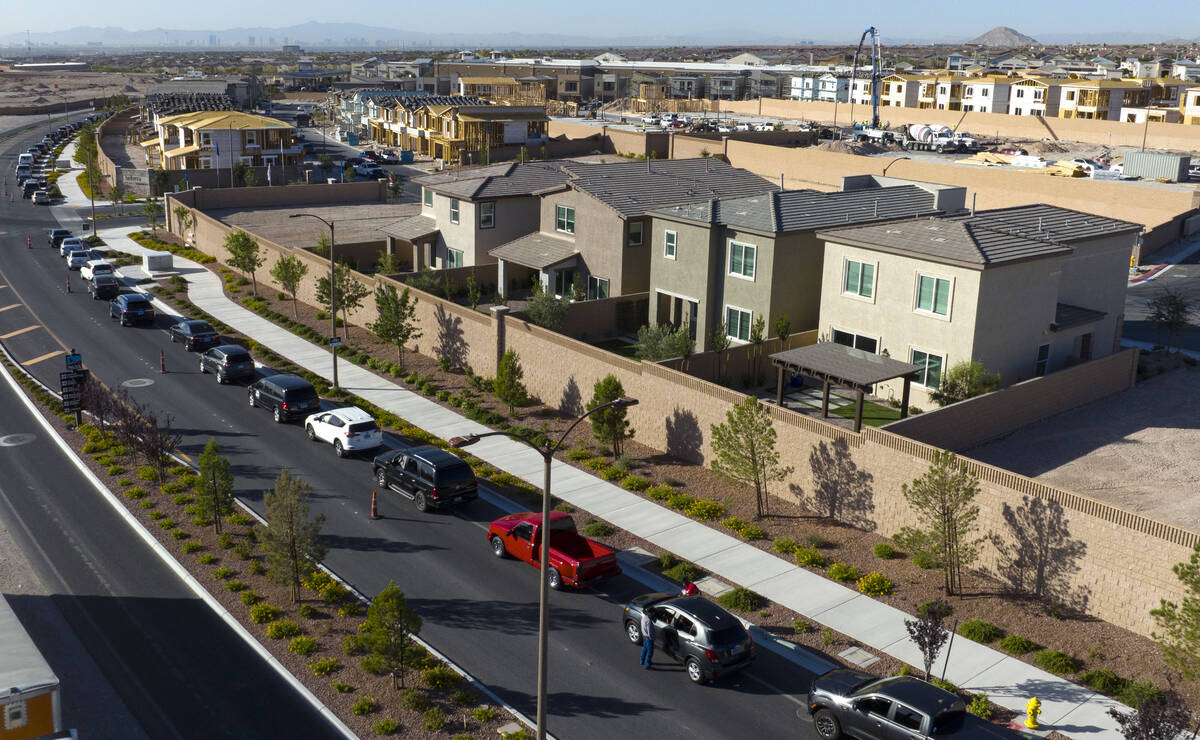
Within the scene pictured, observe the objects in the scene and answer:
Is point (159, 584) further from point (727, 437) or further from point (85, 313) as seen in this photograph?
point (85, 313)

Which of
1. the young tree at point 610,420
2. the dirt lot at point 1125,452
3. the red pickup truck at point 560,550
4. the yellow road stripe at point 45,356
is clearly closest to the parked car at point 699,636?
the red pickup truck at point 560,550

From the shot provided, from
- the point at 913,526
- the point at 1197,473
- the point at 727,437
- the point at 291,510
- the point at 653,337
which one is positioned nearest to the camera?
the point at 291,510

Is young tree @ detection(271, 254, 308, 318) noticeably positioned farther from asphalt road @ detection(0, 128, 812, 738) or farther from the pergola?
the pergola

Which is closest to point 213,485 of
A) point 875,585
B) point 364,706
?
point 364,706

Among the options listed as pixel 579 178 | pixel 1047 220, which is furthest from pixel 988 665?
pixel 579 178

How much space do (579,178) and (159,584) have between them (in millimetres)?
29991

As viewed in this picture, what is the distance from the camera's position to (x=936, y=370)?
36.3 metres

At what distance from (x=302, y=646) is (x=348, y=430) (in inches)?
488

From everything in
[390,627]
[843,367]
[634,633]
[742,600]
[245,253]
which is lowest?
[634,633]

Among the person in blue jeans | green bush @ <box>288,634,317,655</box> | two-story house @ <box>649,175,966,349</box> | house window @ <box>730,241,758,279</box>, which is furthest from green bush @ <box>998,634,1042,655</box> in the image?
house window @ <box>730,241,758,279</box>

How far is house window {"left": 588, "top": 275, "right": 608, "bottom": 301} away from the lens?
48219 millimetres

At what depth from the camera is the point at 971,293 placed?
34.9 metres

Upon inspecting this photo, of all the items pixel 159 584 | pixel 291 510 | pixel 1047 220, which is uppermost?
pixel 1047 220

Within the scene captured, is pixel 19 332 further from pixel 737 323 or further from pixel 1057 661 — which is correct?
pixel 1057 661
